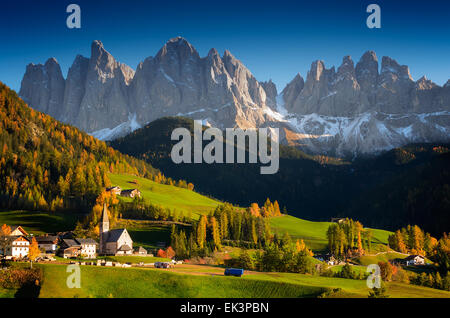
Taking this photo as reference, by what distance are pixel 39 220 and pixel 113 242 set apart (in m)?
37.5

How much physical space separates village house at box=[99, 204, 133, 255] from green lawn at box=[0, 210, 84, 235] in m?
23.7

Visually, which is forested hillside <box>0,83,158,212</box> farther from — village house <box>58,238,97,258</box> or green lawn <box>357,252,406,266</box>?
green lawn <box>357,252,406,266</box>

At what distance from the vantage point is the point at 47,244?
110m

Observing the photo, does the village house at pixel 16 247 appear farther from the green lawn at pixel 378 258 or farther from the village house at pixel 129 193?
the green lawn at pixel 378 258

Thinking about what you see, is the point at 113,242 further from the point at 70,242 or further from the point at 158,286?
the point at 158,286

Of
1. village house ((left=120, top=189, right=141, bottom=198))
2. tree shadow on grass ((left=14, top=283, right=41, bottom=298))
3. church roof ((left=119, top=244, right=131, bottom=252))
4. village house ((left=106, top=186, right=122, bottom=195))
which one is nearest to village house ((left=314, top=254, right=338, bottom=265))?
church roof ((left=119, top=244, right=131, bottom=252))

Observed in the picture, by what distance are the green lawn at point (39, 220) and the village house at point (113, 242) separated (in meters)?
23.7

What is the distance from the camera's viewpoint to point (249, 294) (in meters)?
73.1

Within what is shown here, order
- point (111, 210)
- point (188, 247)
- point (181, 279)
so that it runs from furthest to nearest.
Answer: point (111, 210) < point (188, 247) < point (181, 279)

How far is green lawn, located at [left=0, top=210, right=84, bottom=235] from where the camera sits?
130 meters
